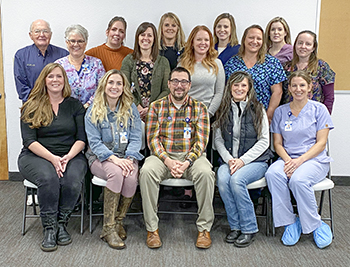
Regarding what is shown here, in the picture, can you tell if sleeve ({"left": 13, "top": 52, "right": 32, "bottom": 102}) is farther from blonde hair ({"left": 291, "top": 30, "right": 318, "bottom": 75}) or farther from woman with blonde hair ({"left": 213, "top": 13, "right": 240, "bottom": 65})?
blonde hair ({"left": 291, "top": 30, "right": 318, "bottom": 75})

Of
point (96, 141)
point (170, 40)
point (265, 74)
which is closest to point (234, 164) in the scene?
point (265, 74)


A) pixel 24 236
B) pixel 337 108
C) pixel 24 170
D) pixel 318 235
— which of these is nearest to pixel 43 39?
pixel 24 170

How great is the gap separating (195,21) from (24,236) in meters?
2.76

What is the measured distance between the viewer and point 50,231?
104 inches

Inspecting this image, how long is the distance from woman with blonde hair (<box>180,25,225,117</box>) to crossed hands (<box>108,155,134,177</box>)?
0.90 metres

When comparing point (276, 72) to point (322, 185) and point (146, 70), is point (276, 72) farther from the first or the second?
point (146, 70)

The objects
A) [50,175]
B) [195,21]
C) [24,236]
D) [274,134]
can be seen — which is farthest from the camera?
[195,21]

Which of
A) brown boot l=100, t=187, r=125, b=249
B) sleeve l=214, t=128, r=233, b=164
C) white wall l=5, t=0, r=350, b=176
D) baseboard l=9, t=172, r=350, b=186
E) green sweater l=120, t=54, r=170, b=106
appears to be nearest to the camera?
brown boot l=100, t=187, r=125, b=249

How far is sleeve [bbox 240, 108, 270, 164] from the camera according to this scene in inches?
112

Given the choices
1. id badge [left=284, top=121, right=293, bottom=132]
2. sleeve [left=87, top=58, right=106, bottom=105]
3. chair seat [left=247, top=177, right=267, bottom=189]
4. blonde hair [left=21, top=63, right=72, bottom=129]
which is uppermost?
sleeve [left=87, top=58, right=106, bottom=105]

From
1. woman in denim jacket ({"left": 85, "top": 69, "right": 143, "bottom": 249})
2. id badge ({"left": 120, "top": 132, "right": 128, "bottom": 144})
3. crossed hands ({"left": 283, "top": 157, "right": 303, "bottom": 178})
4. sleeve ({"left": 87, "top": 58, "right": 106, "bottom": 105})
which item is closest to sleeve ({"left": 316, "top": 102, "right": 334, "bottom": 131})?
crossed hands ({"left": 283, "top": 157, "right": 303, "bottom": 178})

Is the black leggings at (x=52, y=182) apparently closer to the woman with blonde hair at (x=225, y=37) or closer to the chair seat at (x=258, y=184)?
the chair seat at (x=258, y=184)

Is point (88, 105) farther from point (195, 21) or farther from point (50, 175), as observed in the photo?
point (195, 21)

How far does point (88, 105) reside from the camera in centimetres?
308
